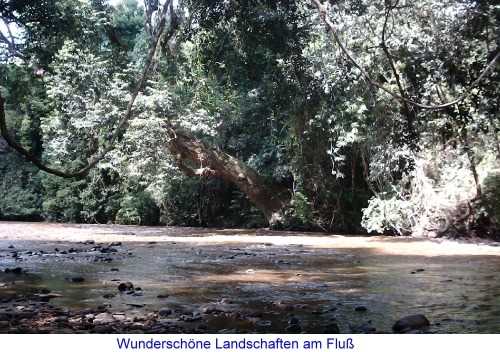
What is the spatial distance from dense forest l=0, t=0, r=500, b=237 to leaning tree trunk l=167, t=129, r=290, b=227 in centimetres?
4

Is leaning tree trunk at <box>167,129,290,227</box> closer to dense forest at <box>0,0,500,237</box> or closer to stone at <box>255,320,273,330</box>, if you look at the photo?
dense forest at <box>0,0,500,237</box>

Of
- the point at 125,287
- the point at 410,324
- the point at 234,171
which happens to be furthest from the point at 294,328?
the point at 234,171

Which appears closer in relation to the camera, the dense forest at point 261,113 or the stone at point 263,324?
the stone at point 263,324

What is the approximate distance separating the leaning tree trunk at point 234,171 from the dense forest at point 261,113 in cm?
4

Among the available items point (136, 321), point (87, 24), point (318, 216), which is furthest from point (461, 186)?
point (136, 321)

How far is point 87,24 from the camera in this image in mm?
9062

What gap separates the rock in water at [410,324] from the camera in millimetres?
3502

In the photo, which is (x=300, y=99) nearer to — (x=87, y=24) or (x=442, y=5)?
(x=442, y=5)

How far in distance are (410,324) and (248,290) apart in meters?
1.92

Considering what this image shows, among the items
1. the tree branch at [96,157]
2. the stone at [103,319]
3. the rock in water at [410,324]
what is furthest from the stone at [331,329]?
the tree branch at [96,157]

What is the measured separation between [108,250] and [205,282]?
3.74m

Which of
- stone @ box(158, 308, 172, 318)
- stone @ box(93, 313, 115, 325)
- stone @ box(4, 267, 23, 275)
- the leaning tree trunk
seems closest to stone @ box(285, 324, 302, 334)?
stone @ box(158, 308, 172, 318)

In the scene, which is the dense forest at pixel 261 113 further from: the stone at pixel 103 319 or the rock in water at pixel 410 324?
the rock in water at pixel 410 324
